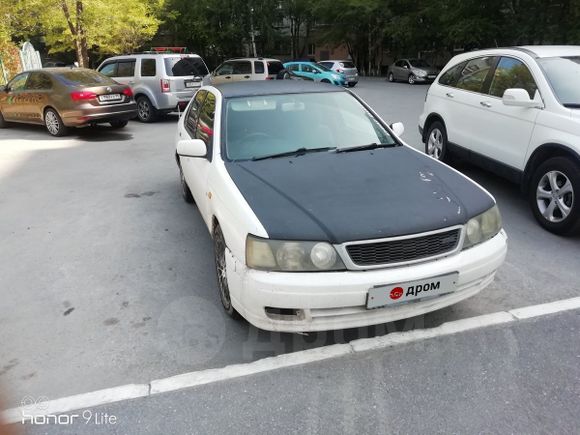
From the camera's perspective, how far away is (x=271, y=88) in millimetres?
4297

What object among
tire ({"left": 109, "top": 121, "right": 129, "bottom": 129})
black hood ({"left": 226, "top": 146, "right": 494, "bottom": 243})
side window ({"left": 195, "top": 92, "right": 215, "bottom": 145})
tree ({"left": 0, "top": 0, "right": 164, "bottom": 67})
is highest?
tree ({"left": 0, "top": 0, "right": 164, "bottom": 67})

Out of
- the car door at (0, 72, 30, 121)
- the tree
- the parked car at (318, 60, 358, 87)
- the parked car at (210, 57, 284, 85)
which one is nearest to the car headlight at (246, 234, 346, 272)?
the car door at (0, 72, 30, 121)

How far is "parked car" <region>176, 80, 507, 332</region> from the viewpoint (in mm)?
2611

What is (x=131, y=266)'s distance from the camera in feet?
13.8

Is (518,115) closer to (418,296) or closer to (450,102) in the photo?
(450,102)

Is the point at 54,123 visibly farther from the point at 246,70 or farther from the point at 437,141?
the point at 437,141

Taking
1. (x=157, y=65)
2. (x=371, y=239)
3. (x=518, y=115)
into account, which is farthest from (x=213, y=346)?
(x=157, y=65)

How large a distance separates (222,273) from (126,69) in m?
11.6

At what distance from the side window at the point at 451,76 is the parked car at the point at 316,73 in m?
15.8

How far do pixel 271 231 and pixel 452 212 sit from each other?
115 cm

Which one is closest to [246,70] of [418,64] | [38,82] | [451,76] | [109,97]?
[109,97]

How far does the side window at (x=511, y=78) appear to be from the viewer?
16.6 ft

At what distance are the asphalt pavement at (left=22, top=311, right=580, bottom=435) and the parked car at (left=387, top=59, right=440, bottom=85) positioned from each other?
24.4 m

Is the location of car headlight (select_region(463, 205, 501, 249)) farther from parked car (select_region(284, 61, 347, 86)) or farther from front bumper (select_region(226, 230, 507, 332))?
parked car (select_region(284, 61, 347, 86))
